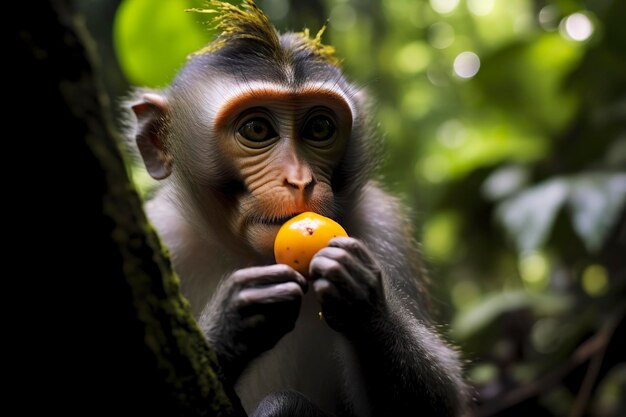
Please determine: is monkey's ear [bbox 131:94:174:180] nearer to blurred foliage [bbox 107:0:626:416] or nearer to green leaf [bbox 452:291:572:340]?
blurred foliage [bbox 107:0:626:416]

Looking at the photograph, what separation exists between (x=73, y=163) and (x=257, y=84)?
196 centimetres

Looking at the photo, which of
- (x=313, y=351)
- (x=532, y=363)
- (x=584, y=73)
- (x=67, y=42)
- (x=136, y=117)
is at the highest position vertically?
(x=67, y=42)

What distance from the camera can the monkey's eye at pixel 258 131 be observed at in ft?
10.1

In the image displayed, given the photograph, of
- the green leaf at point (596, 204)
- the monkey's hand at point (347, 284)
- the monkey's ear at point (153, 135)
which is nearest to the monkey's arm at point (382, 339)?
the monkey's hand at point (347, 284)

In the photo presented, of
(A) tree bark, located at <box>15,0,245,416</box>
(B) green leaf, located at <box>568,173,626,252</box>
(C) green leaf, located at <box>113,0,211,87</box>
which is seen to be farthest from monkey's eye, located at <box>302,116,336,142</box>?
(B) green leaf, located at <box>568,173,626,252</box>

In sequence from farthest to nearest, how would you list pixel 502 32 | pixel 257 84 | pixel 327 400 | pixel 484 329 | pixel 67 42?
pixel 502 32 < pixel 484 329 < pixel 327 400 < pixel 257 84 < pixel 67 42

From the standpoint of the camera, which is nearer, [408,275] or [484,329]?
[408,275]

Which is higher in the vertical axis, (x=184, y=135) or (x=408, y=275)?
(x=184, y=135)

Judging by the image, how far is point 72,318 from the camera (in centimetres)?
137

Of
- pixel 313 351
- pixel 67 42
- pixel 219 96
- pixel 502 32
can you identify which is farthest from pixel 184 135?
pixel 502 32

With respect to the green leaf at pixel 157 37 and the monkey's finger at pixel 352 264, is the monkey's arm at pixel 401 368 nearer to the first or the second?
the monkey's finger at pixel 352 264

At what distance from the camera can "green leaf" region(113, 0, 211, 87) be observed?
4863 mm

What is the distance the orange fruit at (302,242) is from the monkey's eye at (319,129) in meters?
0.74

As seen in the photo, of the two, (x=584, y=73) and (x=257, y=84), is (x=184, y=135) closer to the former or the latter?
(x=257, y=84)
